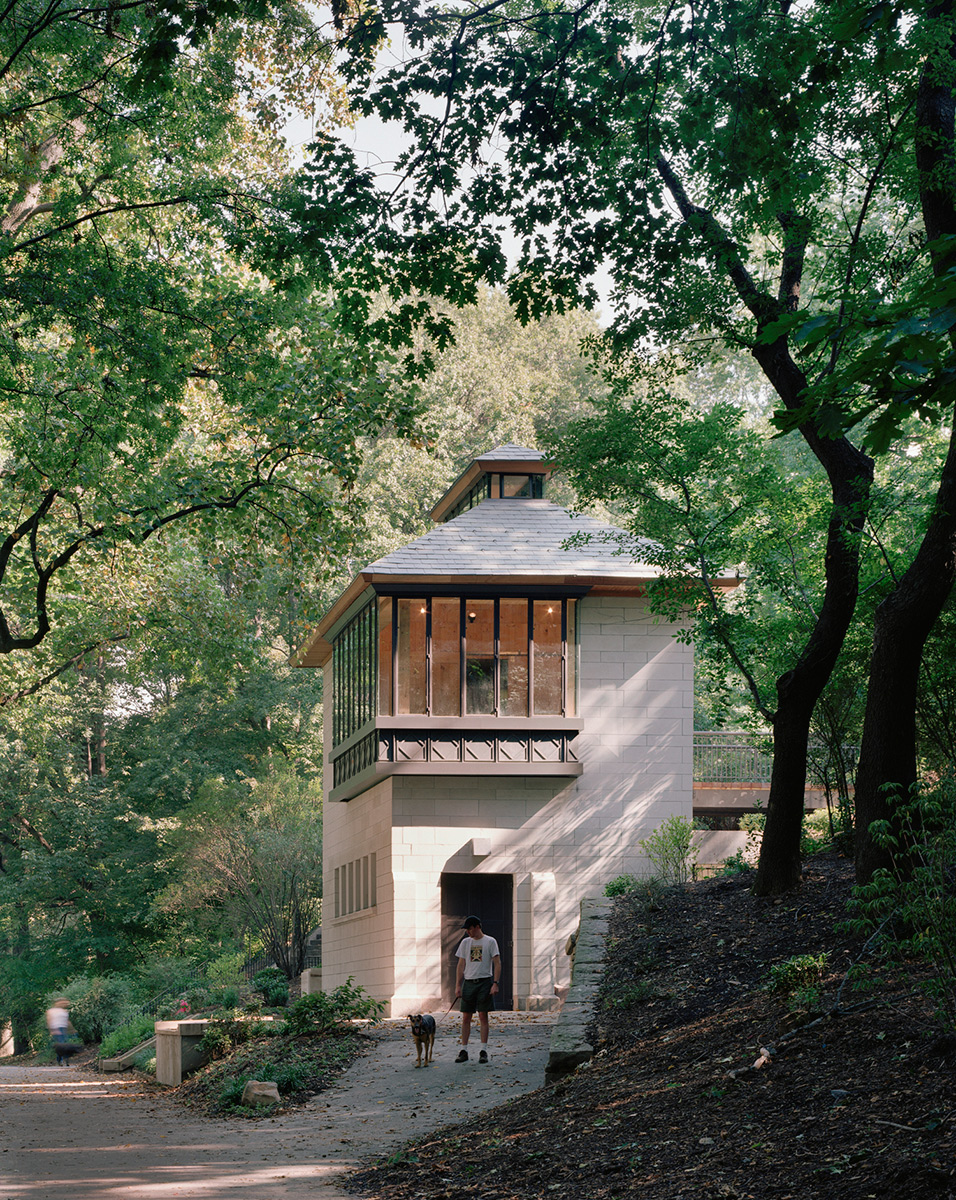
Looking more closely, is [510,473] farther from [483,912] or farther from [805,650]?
[805,650]

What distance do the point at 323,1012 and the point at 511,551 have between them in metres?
9.37

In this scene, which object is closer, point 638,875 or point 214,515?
point 214,515

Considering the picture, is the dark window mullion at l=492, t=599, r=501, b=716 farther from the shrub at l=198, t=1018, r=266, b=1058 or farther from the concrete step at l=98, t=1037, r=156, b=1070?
the concrete step at l=98, t=1037, r=156, b=1070

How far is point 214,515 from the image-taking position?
17.5 meters

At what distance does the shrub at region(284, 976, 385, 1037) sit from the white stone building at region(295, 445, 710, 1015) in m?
3.67

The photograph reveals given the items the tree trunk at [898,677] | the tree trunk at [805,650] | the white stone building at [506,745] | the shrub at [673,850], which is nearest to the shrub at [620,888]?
the shrub at [673,850]

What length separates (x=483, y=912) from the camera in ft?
72.1

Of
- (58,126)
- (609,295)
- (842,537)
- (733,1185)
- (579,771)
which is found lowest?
(733,1185)

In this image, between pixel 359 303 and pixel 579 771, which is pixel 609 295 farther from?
pixel 579 771

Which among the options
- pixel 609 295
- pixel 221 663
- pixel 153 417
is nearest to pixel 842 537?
pixel 609 295

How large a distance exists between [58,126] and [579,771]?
1310 cm

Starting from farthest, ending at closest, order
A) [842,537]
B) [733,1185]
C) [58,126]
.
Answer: [58,126] → [842,537] → [733,1185]

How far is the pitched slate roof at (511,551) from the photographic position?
22172 millimetres

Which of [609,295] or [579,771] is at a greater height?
[609,295]
